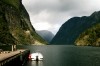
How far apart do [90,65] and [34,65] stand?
791 inches

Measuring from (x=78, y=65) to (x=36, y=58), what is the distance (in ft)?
103

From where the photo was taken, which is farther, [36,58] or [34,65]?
[36,58]

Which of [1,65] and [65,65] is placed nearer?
[1,65]

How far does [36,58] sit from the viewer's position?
386 ft

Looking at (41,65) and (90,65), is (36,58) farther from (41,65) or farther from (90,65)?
(90,65)

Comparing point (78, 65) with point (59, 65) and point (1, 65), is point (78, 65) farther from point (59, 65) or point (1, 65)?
point (1, 65)

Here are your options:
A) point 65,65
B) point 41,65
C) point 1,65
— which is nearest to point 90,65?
point 65,65

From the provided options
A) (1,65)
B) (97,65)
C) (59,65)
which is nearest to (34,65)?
(59,65)

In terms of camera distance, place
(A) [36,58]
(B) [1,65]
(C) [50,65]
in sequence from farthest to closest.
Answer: (A) [36,58] < (C) [50,65] < (B) [1,65]

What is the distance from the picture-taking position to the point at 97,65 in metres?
91.9

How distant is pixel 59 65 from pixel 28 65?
11271 millimetres

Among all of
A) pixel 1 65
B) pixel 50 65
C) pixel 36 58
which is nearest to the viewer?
pixel 1 65

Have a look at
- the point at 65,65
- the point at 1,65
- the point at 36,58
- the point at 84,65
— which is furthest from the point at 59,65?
the point at 1,65

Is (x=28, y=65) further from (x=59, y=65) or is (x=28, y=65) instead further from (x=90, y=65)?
(x=90, y=65)
